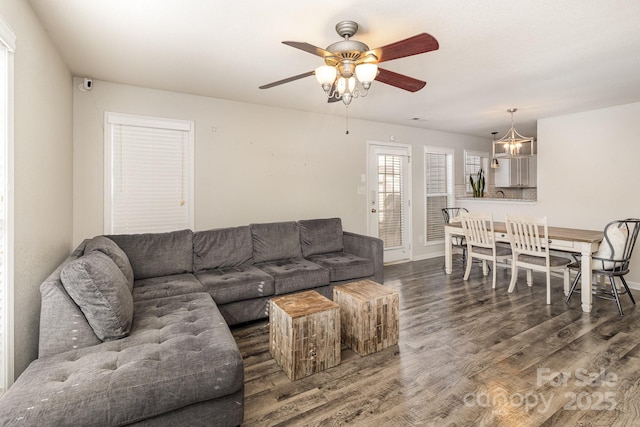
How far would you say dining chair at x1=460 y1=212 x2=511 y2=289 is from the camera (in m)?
4.27

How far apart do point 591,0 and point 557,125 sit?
3.56 metres

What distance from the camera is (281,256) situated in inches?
150

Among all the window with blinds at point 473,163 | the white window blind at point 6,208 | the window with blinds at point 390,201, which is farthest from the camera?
the window with blinds at point 473,163

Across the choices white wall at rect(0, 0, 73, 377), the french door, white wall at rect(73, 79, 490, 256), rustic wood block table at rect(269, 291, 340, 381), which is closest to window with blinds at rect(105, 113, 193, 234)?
white wall at rect(73, 79, 490, 256)

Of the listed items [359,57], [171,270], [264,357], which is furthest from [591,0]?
[171,270]

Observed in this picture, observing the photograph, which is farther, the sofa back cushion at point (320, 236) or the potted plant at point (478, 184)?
the potted plant at point (478, 184)

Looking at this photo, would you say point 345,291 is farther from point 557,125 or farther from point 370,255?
point 557,125

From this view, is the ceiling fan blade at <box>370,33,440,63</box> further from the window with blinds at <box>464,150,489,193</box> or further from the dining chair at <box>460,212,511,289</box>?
the window with blinds at <box>464,150,489,193</box>

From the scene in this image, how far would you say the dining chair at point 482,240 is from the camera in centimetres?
427

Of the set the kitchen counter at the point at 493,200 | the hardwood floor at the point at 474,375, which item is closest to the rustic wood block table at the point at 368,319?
the hardwood floor at the point at 474,375

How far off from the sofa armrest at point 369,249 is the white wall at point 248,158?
2.71ft

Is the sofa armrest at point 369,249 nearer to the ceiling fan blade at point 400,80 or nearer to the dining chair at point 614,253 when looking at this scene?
the ceiling fan blade at point 400,80

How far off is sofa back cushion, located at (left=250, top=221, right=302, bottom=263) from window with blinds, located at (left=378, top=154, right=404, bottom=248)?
80.5 inches

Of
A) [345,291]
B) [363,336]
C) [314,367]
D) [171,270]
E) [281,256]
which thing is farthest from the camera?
[281,256]
